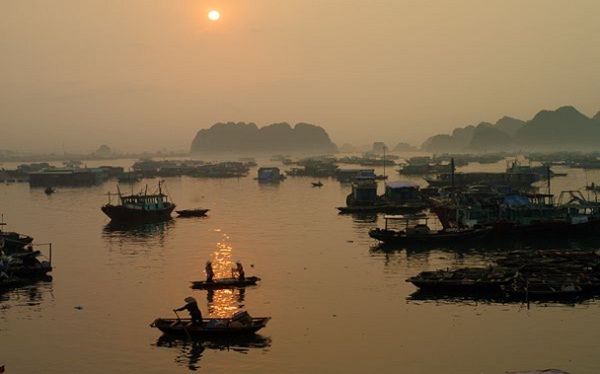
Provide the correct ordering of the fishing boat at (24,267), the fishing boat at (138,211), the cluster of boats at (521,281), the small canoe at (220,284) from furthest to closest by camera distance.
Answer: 1. the fishing boat at (138,211)
2. the fishing boat at (24,267)
3. the small canoe at (220,284)
4. the cluster of boats at (521,281)

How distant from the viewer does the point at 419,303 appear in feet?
106

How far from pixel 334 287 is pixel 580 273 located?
13.0 metres

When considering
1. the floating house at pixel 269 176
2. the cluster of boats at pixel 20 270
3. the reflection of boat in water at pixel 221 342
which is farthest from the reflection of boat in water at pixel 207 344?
the floating house at pixel 269 176

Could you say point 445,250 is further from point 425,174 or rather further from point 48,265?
point 425,174

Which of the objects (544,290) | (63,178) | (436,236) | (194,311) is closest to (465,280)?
(544,290)

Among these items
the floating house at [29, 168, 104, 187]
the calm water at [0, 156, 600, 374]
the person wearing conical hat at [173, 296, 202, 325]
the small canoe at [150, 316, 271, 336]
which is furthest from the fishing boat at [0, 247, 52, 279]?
the floating house at [29, 168, 104, 187]

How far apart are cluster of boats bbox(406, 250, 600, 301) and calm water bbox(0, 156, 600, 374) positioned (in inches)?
37.5

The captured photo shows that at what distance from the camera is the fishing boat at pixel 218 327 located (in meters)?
26.7

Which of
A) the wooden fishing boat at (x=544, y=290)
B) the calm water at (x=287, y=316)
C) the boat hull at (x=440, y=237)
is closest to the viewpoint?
the calm water at (x=287, y=316)

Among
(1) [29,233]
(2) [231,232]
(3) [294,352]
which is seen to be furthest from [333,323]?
(1) [29,233]

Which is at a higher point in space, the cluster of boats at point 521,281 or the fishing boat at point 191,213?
the fishing boat at point 191,213

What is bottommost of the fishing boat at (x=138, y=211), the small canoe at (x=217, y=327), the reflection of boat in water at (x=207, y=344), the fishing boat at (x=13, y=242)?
the reflection of boat in water at (x=207, y=344)

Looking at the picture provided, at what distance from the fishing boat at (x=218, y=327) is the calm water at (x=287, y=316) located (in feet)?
1.37

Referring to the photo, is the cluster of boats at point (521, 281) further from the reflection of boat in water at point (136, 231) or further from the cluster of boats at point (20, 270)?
the reflection of boat in water at point (136, 231)
